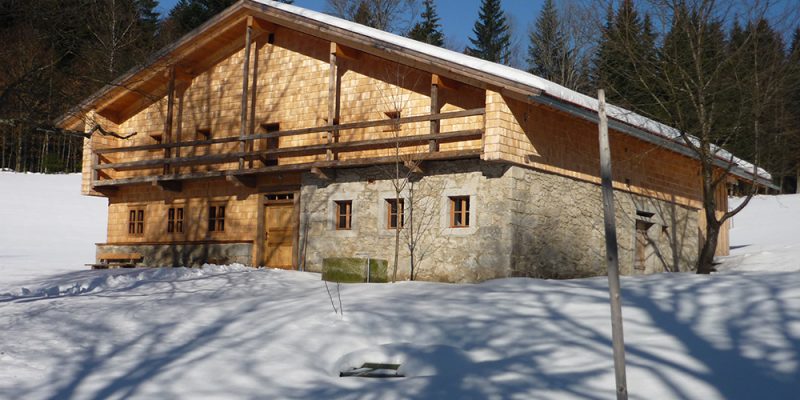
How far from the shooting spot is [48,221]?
39.8 m

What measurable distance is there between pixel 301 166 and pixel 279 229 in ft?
7.28

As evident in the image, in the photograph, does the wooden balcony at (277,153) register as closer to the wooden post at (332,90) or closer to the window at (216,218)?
the wooden post at (332,90)

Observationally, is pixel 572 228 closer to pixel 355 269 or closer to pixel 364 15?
pixel 355 269

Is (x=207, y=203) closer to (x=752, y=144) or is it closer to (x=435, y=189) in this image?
(x=435, y=189)

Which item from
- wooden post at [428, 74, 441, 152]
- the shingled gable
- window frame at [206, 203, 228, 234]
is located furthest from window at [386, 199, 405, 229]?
window frame at [206, 203, 228, 234]

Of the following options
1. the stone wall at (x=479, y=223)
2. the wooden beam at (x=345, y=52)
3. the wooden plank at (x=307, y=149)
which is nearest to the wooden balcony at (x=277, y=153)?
the wooden plank at (x=307, y=149)

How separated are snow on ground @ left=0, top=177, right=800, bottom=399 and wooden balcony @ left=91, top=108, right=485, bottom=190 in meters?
3.45

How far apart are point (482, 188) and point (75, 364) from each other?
30.3ft

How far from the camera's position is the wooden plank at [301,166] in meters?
17.1

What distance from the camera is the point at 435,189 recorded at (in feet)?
58.5

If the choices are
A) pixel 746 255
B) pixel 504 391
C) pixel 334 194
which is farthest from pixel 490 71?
pixel 746 255

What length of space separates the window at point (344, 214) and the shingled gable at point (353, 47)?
12.2ft

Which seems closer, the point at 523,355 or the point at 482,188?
the point at 523,355

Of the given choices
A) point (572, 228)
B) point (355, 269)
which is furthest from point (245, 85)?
point (572, 228)
